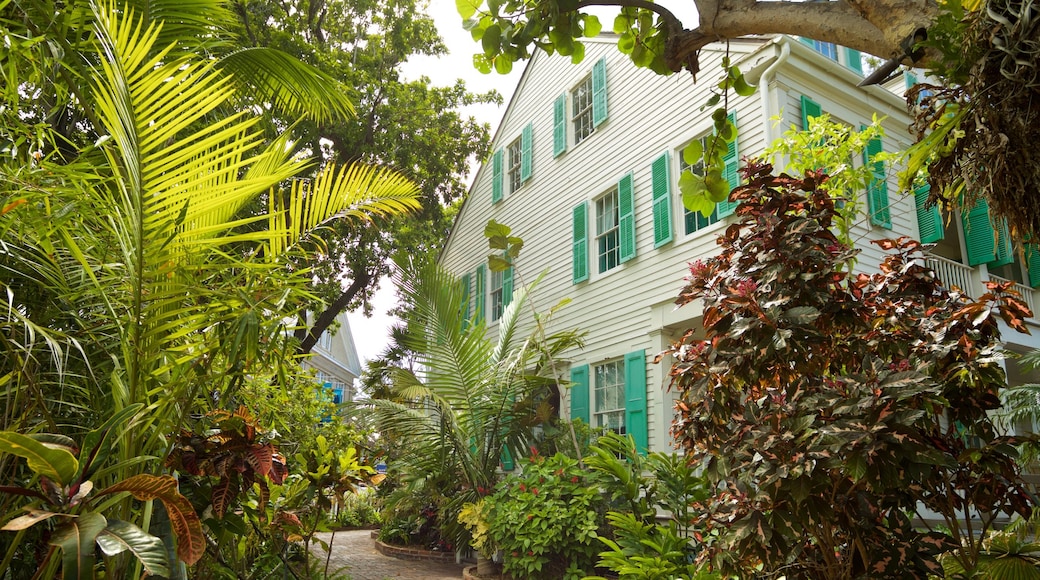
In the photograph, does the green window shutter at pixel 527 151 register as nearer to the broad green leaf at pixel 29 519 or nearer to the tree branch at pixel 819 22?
the tree branch at pixel 819 22

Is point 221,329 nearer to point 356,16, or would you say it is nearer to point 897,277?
point 897,277

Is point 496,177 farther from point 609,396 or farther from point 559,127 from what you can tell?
point 609,396

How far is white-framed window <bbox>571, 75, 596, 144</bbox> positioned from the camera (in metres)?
11.8

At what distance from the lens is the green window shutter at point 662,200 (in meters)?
9.11

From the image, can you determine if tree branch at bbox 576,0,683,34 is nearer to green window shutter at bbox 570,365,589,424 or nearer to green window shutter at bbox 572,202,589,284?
green window shutter at bbox 570,365,589,424

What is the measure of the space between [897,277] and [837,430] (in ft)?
3.59

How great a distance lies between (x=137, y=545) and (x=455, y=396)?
7.75m

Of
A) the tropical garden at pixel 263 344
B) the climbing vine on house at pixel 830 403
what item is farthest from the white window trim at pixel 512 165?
the climbing vine on house at pixel 830 403

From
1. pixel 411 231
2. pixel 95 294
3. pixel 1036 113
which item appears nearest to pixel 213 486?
pixel 95 294

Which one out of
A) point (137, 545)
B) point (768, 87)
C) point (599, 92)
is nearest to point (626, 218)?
point (599, 92)

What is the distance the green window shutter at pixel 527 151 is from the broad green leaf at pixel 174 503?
1167 cm

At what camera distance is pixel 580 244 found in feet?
36.7

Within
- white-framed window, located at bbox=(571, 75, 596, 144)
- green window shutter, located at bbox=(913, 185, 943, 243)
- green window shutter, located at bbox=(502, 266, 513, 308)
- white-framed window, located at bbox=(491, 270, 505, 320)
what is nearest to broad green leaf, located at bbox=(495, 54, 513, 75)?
green window shutter, located at bbox=(913, 185, 943, 243)

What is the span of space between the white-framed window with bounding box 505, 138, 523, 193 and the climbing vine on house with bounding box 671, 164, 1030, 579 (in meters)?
10.7
